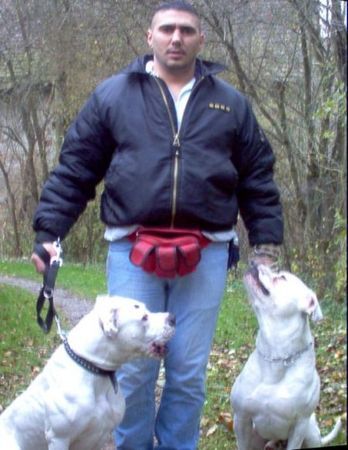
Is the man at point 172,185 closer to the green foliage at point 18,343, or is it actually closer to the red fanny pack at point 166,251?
the red fanny pack at point 166,251

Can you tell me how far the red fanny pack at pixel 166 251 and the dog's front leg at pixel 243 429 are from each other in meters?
0.75

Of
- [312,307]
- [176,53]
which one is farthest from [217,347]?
[176,53]

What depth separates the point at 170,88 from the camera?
3904 millimetres

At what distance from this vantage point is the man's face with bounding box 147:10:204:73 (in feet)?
12.7

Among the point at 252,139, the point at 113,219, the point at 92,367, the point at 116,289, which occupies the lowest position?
the point at 92,367

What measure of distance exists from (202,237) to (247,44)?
254cm

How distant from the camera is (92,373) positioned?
3.87m

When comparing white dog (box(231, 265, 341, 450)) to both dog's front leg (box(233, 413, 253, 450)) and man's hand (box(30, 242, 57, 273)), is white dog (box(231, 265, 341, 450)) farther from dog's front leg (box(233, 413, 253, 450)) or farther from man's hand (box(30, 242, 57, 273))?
man's hand (box(30, 242, 57, 273))

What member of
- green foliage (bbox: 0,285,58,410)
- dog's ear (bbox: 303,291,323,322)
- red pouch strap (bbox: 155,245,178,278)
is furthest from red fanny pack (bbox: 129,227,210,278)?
green foliage (bbox: 0,285,58,410)

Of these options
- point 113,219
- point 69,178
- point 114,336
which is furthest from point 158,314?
point 69,178

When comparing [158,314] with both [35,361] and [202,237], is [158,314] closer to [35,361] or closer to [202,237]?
[202,237]

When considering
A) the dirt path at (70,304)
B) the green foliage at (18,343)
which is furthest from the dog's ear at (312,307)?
the green foliage at (18,343)

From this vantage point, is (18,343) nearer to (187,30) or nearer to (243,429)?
(243,429)

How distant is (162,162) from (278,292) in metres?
0.75
